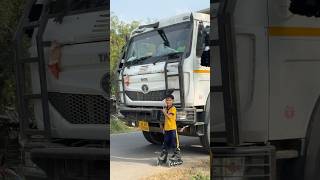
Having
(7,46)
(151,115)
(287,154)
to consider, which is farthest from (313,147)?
(7,46)

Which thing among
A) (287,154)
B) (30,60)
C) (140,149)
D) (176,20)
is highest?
(176,20)

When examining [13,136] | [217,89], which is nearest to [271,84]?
[217,89]

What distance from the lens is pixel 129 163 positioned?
2426 mm

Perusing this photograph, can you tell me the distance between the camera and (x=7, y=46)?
2.82 metres

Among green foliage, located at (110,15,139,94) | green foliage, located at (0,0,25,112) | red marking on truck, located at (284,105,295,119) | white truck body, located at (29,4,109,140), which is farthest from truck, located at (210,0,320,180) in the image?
green foliage, located at (0,0,25,112)

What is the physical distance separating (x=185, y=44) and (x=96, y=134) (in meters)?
0.60

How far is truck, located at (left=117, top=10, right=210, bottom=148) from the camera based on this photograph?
2.32 m

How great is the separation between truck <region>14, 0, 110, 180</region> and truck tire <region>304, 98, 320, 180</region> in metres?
1.04

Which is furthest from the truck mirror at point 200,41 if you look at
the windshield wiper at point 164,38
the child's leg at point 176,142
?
the child's leg at point 176,142

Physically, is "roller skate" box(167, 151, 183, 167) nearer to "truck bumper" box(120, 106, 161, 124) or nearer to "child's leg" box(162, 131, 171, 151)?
"child's leg" box(162, 131, 171, 151)

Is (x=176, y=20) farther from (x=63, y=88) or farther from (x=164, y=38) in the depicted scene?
(x=63, y=88)

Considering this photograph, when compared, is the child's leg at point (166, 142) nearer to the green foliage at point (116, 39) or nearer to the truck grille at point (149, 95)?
the truck grille at point (149, 95)

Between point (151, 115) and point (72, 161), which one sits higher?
point (151, 115)

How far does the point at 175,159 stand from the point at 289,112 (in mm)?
704
